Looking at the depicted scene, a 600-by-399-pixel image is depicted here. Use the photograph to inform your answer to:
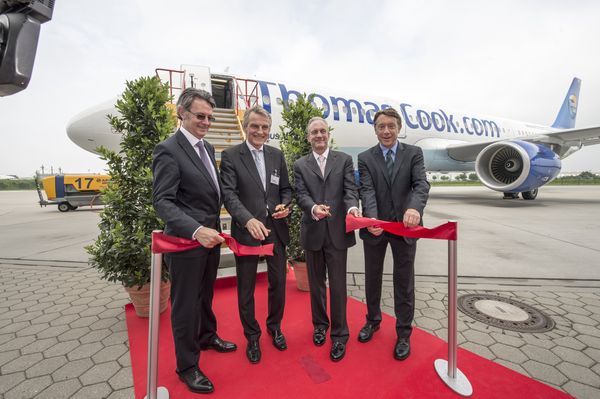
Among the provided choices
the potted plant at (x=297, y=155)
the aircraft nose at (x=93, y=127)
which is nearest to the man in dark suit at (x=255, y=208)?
the potted plant at (x=297, y=155)

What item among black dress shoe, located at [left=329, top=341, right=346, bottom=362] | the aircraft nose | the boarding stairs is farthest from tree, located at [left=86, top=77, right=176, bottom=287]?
the aircraft nose

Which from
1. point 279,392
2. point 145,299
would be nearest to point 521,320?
point 279,392

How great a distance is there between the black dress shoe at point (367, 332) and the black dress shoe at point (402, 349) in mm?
245

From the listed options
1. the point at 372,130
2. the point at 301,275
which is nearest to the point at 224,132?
the point at 301,275

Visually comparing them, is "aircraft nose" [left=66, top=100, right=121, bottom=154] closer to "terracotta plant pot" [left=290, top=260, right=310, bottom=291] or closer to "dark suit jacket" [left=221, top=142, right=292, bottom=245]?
"terracotta plant pot" [left=290, top=260, right=310, bottom=291]

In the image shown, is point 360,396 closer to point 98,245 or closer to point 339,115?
point 98,245

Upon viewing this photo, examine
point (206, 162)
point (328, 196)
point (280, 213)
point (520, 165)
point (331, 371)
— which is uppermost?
point (520, 165)

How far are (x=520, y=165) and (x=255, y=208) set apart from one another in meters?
11.6

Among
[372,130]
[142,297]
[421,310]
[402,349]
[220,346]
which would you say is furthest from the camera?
[372,130]

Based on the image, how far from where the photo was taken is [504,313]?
8.90 feet

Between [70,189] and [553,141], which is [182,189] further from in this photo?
[553,141]

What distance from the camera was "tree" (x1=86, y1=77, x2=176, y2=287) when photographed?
262cm

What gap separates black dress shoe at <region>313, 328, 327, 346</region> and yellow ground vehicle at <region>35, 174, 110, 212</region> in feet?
44.9

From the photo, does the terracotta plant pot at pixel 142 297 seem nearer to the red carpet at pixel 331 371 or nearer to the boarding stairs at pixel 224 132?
the red carpet at pixel 331 371
